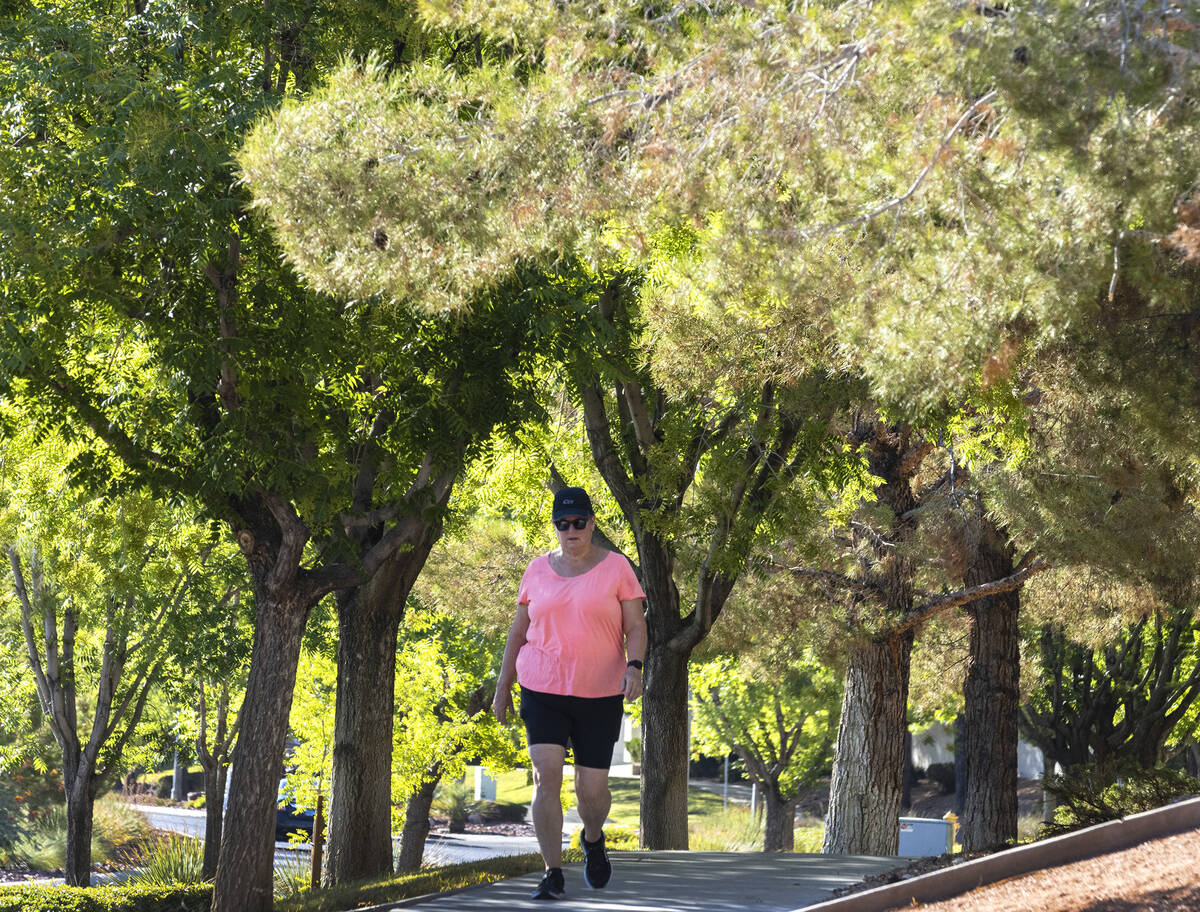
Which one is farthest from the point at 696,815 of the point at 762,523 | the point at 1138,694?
the point at 762,523

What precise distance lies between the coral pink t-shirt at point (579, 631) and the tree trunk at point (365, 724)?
4.88 meters

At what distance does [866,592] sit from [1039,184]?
10201 millimetres

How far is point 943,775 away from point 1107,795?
38.8m

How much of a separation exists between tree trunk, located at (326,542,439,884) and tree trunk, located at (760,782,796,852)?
68.6 ft

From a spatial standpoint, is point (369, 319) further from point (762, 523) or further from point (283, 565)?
point (762, 523)

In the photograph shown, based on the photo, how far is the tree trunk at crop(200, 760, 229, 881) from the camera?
54.8 ft

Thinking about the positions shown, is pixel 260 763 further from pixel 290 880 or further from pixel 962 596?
pixel 962 596

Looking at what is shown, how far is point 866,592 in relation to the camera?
592 inches

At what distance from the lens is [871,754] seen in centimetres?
1482

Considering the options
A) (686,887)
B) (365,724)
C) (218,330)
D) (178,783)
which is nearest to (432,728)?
(365,724)

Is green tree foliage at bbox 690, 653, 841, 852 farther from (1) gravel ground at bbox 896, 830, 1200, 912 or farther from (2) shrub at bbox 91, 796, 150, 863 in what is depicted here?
(1) gravel ground at bbox 896, 830, 1200, 912

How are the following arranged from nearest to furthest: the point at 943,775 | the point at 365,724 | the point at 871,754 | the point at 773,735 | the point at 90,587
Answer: the point at 365,724 < the point at 871,754 < the point at 90,587 < the point at 773,735 < the point at 943,775

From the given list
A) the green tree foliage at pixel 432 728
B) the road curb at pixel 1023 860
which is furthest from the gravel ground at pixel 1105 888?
the green tree foliage at pixel 432 728

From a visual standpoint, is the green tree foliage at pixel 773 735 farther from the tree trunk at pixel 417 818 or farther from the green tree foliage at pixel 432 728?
the tree trunk at pixel 417 818
